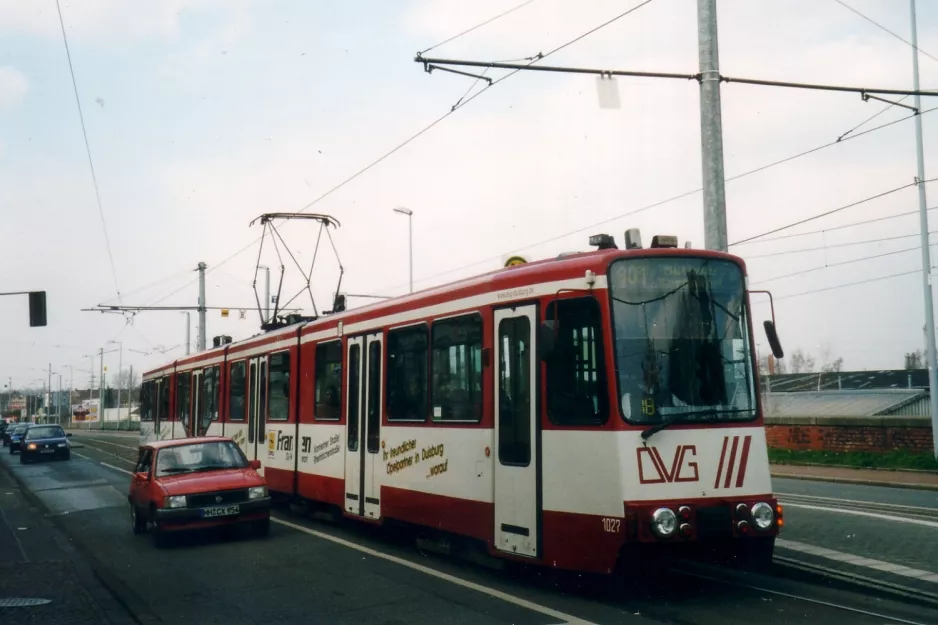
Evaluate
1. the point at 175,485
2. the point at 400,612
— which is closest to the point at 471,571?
the point at 400,612

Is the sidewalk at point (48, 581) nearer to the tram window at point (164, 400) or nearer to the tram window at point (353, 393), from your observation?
the tram window at point (353, 393)

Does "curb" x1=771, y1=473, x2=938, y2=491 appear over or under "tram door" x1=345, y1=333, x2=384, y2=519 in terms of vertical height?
under

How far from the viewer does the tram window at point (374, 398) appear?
42.4 feet

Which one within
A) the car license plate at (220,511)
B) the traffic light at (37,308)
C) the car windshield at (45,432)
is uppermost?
the traffic light at (37,308)

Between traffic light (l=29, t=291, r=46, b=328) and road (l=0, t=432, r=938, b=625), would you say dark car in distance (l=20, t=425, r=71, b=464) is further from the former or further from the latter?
road (l=0, t=432, r=938, b=625)

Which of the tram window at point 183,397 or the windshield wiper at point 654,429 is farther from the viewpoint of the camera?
the tram window at point 183,397

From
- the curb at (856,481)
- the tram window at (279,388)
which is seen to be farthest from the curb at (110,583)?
the curb at (856,481)

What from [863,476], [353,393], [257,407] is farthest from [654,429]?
[863,476]

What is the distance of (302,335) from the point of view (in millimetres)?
Answer: 16219

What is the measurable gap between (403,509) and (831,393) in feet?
166

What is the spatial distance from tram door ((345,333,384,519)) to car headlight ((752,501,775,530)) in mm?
5636

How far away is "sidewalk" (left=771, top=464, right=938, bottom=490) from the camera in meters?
22.3

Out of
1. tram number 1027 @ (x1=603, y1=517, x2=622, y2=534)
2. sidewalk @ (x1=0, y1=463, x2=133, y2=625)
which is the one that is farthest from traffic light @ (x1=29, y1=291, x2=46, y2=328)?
tram number 1027 @ (x1=603, y1=517, x2=622, y2=534)

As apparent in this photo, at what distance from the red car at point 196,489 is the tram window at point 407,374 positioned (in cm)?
282
